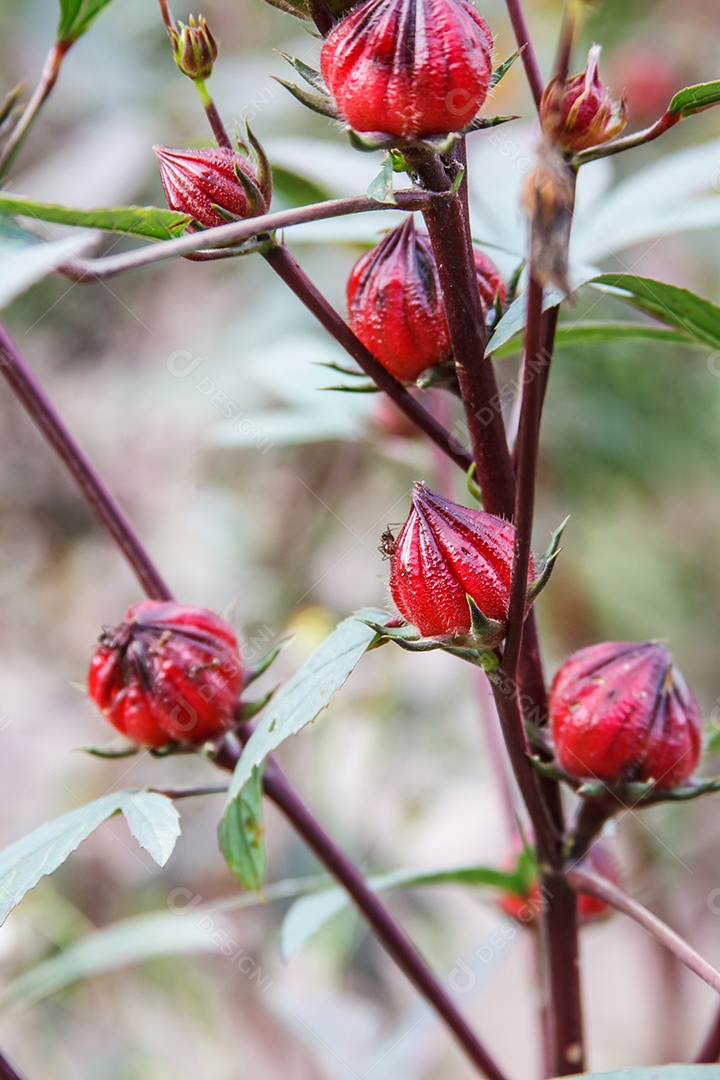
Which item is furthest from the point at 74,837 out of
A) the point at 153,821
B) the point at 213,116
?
the point at 213,116

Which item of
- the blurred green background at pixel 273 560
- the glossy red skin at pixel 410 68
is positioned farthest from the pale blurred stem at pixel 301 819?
the blurred green background at pixel 273 560

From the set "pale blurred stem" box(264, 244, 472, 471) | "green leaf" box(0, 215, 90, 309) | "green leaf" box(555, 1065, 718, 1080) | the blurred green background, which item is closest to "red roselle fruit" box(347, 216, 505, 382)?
"pale blurred stem" box(264, 244, 472, 471)

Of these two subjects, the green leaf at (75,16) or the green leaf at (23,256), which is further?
the green leaf at (75,16)

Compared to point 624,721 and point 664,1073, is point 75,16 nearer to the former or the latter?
point 624,721

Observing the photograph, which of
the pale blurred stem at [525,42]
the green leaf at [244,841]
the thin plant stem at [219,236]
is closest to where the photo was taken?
the thin plant stem at [219,236]

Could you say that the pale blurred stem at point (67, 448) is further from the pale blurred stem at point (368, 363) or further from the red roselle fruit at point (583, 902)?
the red roselle fruit at point (583, 902)

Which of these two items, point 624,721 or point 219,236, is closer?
point 219,236

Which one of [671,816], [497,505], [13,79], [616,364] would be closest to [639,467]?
[616,364]

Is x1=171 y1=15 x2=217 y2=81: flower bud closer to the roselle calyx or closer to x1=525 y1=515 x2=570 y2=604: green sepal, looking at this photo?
the roselle calyx
